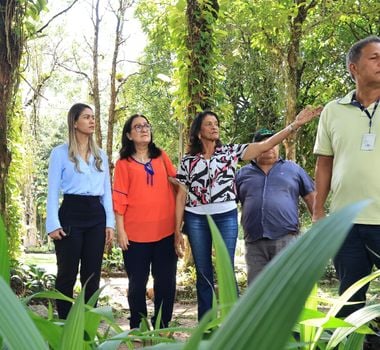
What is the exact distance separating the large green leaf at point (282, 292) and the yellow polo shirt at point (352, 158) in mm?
1978

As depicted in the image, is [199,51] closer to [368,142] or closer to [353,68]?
[353,68]

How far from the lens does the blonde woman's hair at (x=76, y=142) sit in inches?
134

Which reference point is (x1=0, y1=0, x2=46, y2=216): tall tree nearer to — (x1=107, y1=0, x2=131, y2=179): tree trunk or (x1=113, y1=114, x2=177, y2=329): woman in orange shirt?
(x1=113, y1=114, x2=177, y2=329): woman in orange shirt

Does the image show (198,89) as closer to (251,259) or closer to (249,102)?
(251,259)

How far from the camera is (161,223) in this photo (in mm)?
3479

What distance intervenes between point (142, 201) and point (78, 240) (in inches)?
17.3

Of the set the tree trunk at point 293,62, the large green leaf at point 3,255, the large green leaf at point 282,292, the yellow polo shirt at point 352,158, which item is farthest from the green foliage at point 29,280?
the large green leaf at point 282,292

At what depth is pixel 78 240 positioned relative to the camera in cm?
338

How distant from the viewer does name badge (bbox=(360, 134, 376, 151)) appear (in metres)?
2.32

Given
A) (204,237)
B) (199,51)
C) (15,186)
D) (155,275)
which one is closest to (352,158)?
(204,237)

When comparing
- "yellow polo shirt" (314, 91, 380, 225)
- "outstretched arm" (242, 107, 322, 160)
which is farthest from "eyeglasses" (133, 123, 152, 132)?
"yellow polo shirt" (314, 91, 380, 225)

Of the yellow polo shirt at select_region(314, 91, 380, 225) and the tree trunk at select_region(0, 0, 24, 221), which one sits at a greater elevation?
the tree trunk at select_region(0, 0, 24, 221)

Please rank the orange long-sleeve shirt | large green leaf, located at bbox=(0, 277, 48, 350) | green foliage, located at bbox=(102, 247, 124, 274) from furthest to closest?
green foliage, located at bbox=(102, 247, 124, 274) < the orange long-sleeve shirt < large green leaf, located at bbox=(0, 277, 48, 350)

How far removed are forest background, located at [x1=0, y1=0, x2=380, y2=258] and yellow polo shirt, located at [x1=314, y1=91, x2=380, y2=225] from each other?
2886mm
